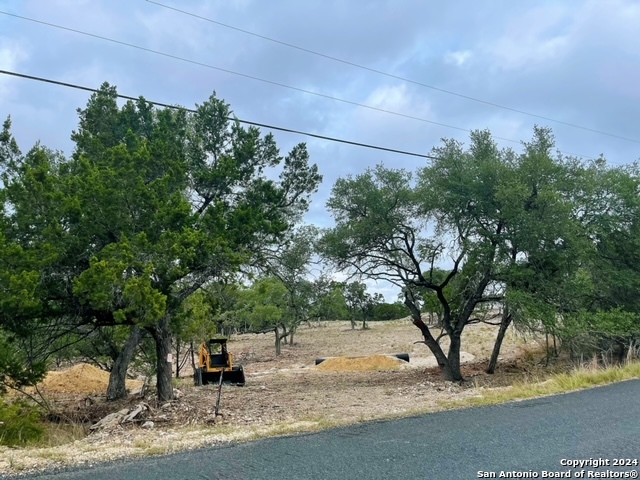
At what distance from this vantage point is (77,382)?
1029 inches

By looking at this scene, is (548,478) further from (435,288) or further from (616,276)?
(616,276)

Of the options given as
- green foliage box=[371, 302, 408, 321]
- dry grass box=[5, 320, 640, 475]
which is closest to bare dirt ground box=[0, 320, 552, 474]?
dry grass box=[5, 320, 640, 475]

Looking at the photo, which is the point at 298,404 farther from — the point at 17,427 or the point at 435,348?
the point at 435,348

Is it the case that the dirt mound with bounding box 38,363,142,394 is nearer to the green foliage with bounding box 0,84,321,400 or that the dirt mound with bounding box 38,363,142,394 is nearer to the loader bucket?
the loader bucket

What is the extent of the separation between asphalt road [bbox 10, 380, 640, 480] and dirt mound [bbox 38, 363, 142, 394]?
18.3 meters

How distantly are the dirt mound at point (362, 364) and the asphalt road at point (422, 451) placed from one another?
18.1 metres

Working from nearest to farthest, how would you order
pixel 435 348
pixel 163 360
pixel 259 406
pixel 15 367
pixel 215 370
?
pixel 15 367, pixel 259 406, pixel 163 360, pixel 435 348, pixel 215 370

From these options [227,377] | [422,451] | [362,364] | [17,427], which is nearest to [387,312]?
[362,364]

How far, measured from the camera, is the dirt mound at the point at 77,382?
24.8m

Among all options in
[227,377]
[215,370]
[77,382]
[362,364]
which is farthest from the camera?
[362,364]

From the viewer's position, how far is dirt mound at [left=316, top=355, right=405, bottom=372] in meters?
27.1

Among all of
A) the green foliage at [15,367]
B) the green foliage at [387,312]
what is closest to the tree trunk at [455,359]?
the green foliage at [15,367]

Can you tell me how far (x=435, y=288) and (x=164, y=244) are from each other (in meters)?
11.2

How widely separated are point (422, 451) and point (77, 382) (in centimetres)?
2366
